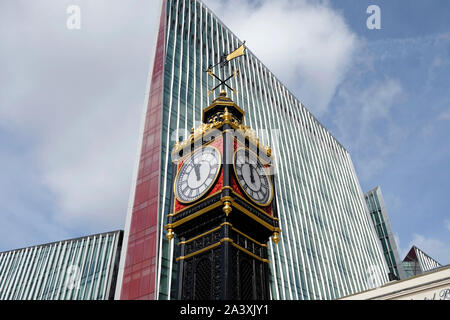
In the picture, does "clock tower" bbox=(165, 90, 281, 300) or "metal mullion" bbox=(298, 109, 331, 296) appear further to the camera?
"metal mullion" bbox=(298, 109, 331, 296)

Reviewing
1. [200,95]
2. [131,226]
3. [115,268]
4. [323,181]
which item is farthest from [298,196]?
[131,226]

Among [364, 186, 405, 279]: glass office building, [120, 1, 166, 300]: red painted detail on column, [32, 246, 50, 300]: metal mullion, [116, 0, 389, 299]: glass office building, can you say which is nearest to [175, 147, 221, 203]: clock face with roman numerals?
[120, 1, 166, 300]: red painted detail on column

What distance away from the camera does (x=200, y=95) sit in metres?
52.7

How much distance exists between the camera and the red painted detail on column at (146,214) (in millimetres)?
35219

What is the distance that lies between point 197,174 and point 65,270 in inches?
2470

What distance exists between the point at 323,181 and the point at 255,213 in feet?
241

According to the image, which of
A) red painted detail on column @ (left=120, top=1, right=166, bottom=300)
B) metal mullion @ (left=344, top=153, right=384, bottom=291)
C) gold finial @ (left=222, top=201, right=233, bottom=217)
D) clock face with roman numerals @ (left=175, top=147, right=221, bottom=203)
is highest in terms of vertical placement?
metal mullion @ (left=344, top=153, right=384, bottom=291)

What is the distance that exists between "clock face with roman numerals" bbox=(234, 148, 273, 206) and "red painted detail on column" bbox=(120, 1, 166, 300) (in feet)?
84.8

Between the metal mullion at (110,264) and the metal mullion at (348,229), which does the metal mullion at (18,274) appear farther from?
the metal mullion at (348,229)

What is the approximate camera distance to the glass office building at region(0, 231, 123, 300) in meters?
58.9

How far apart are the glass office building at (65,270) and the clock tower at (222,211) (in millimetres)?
49460

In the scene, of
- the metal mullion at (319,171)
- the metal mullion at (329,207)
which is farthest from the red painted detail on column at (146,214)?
the metal mullion at (329,207)

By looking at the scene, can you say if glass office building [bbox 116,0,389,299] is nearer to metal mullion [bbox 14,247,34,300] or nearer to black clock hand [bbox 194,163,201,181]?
black clock hand [bbox 194,163,201,181]

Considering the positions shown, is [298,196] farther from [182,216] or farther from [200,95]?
[182,216]
